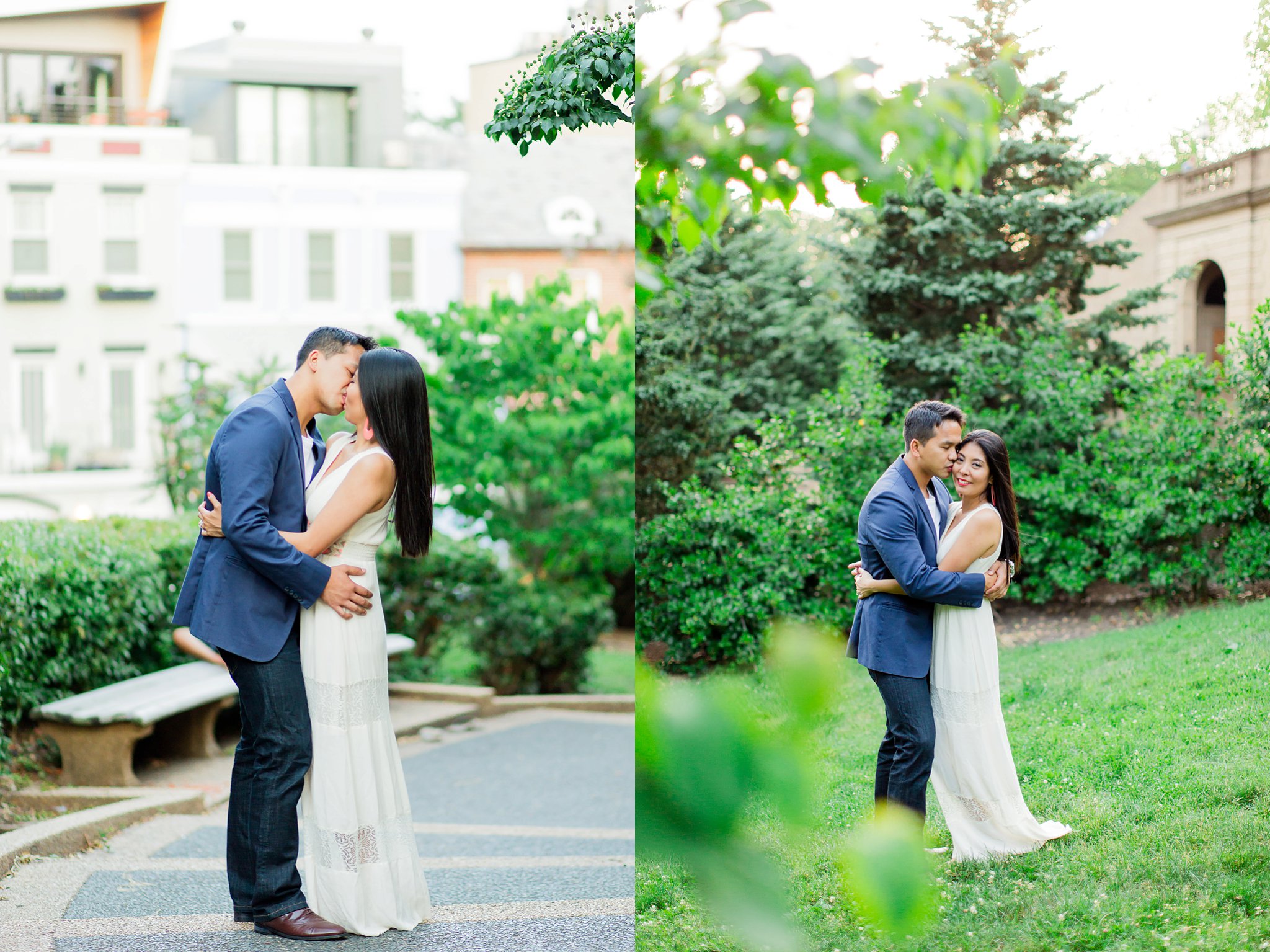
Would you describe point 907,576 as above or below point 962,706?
above

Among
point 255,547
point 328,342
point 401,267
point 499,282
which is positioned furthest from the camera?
point 499,282

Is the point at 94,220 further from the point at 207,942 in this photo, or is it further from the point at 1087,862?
the point at 1087,862

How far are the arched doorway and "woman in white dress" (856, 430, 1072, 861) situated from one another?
26.3 inches

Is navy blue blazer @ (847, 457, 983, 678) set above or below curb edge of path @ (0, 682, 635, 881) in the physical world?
above

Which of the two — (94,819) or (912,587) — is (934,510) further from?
(94,819)

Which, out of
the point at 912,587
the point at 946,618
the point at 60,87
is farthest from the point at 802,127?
the point at 60,87

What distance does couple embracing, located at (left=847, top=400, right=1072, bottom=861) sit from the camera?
10.1ft

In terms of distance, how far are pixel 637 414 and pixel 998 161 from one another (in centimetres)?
118

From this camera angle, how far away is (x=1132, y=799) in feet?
10.1

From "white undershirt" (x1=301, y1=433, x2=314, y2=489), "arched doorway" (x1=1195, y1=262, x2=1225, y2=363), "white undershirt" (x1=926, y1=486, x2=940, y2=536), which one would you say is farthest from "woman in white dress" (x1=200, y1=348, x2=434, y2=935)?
"arched doorway" (x1=1195, y1=262, x2=1225, y2=363)

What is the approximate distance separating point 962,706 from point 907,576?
419 millimetres

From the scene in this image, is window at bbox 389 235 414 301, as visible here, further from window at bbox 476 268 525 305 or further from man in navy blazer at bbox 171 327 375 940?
man in navy blazer at bbox 171 327 375 940

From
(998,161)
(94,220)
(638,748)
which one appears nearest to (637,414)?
(998,161)

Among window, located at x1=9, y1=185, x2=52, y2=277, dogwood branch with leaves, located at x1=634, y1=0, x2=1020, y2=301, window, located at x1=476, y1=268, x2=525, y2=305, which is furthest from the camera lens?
window, located at x1=476, y1=268, x2=525, y2=305
